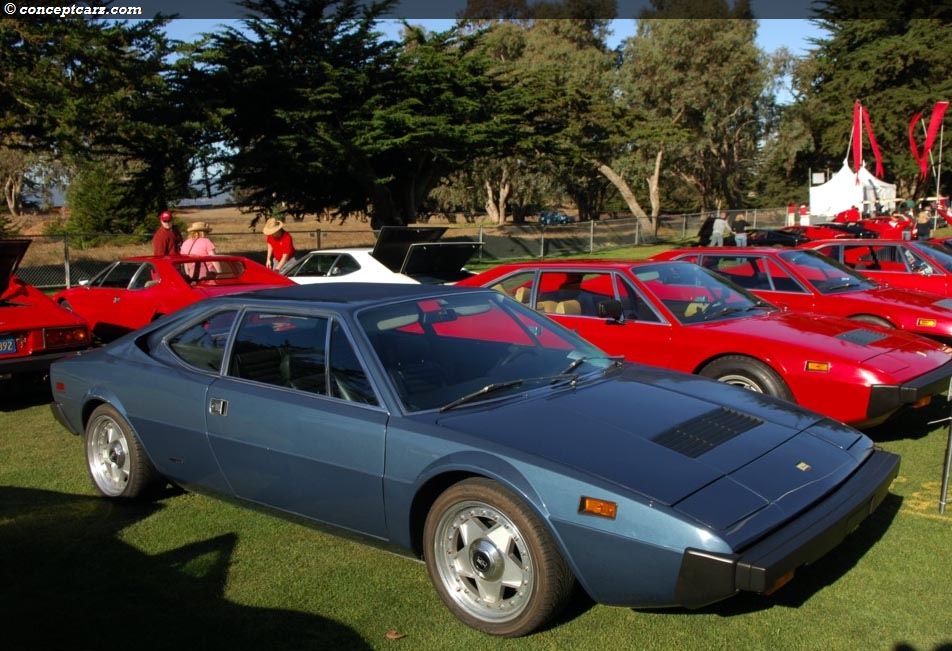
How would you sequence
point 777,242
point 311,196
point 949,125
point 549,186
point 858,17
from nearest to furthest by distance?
point 777,242 < point 311,196 < point 949,125 < point 858,17 < point 549,186

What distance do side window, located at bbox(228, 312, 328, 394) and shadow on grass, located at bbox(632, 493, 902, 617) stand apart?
2.08 metres

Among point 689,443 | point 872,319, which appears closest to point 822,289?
point 872,319

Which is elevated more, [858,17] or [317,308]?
[858,17]

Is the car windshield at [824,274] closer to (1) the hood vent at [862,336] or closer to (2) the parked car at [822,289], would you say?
(2) the parked car at [822,289]

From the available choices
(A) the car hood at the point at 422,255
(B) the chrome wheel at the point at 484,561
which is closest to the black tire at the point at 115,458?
(B) the chrome wheel at the point at 484,561

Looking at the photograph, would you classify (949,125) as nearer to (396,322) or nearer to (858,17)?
(858,17)

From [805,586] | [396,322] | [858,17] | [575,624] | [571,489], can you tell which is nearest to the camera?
[571,489]

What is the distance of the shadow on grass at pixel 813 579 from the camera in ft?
11.9

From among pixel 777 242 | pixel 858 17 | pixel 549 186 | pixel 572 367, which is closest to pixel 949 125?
pixel 858 17

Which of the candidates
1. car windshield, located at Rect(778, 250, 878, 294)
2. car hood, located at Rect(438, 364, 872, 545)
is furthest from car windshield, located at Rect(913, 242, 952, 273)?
car hood, located at Rect(438, 364, 872, 545)

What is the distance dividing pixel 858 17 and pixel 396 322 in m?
60.8

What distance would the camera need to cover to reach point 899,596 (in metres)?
3.69

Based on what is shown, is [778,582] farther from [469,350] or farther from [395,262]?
[395,262]

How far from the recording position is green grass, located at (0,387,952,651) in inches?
135
